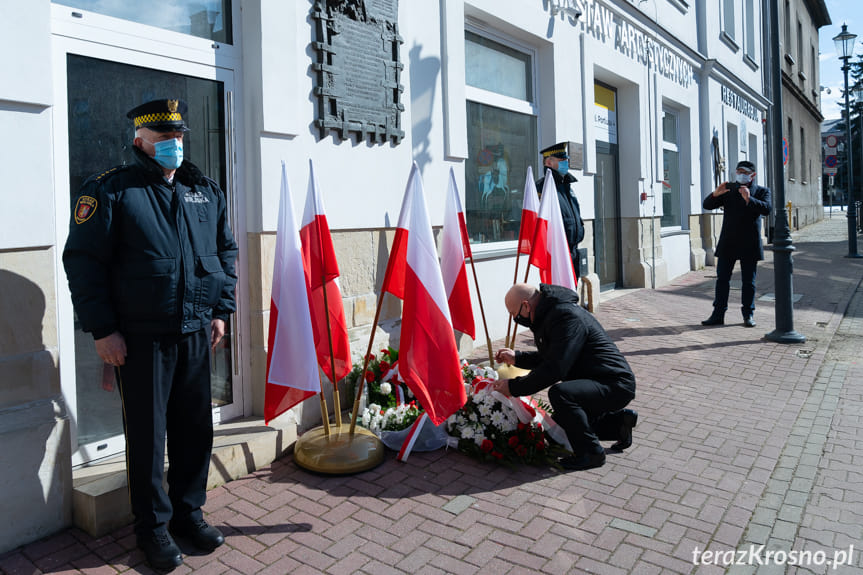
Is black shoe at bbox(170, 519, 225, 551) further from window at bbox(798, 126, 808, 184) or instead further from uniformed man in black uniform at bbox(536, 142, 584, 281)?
window at bbox(798, 126, 808, 184)

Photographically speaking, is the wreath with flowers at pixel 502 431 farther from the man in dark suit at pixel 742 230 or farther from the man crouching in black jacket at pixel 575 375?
the man in dark suit at pixel 742 230

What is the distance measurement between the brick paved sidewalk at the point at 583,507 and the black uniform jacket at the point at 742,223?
9.60ft

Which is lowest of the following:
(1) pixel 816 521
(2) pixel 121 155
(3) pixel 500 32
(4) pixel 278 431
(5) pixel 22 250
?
(1) pixel 816 521

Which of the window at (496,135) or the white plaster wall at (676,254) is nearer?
the window at (496,135)

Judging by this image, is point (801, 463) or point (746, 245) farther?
point (746, 245)

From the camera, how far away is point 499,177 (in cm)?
830

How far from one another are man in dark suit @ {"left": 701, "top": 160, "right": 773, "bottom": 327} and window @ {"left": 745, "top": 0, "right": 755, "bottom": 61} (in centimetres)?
1370

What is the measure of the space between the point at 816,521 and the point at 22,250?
13.5 ft

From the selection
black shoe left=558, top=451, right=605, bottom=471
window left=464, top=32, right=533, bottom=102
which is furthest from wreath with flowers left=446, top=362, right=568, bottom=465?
window left=464, top=32, right=533, bottom=102

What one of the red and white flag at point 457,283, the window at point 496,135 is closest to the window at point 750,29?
the window at point 496,135

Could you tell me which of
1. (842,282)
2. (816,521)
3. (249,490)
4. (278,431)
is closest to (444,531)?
(249,490)

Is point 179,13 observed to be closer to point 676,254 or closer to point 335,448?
point 335,448

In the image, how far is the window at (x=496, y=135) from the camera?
7688mm

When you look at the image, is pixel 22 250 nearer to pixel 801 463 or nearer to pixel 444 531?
pixel 444 531
